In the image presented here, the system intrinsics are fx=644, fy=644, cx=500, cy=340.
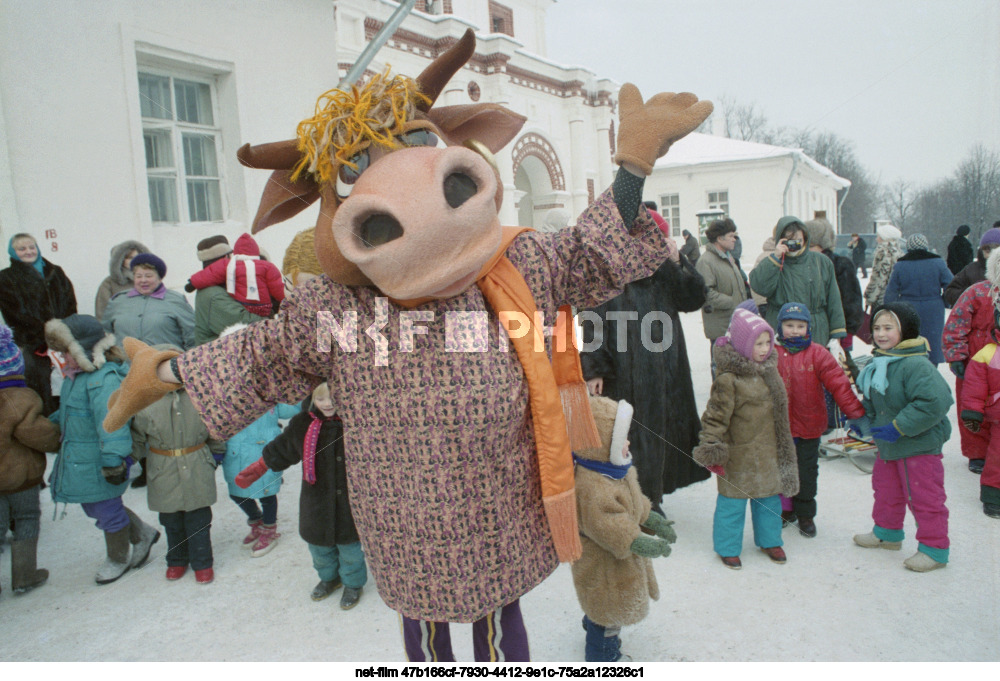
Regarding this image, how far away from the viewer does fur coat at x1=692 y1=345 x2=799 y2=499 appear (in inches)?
109

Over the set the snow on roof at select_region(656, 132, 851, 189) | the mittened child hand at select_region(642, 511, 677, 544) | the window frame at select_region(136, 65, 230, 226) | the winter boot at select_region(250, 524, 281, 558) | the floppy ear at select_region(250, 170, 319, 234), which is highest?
the snow on roof at select_region(656, 132, 851, 189)

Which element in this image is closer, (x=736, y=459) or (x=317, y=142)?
(x=317, y=142)

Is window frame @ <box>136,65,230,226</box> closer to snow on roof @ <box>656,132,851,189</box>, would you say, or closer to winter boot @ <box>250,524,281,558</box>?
winter boot @ <box>250,524,281,558</box>

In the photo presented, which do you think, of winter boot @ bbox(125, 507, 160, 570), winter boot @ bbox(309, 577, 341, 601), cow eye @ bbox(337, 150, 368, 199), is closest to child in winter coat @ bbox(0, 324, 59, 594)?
winter boot @ bbox(125, 507, 160, 570)

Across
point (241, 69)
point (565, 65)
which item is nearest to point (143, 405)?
point (241, 69)

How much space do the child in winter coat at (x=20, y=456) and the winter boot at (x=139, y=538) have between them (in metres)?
0.38

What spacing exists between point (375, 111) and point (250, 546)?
8.57ft

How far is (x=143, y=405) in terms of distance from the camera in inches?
58.6

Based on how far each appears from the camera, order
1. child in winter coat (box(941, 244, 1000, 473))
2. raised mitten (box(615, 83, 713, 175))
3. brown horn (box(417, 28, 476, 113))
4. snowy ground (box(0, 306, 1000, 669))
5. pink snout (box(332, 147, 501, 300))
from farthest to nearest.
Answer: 1. child in winter coat (box(941, 244, 1000, 473))
2. snowy ground (box(0, 306, 1000, 669))
3. brown horn (box(417, 28, 476, 113))
4. raised mitten (box(615, 83, 713, 175))
5. pink snout (box(332, 147, 501, 300))

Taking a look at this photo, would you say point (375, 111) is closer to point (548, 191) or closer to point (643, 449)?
point (643, 449)

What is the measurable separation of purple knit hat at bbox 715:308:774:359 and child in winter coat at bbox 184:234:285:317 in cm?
279

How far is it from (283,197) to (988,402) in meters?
3.30

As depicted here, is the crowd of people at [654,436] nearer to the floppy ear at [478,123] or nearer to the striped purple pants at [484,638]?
the striped purple pants at [484,638]
